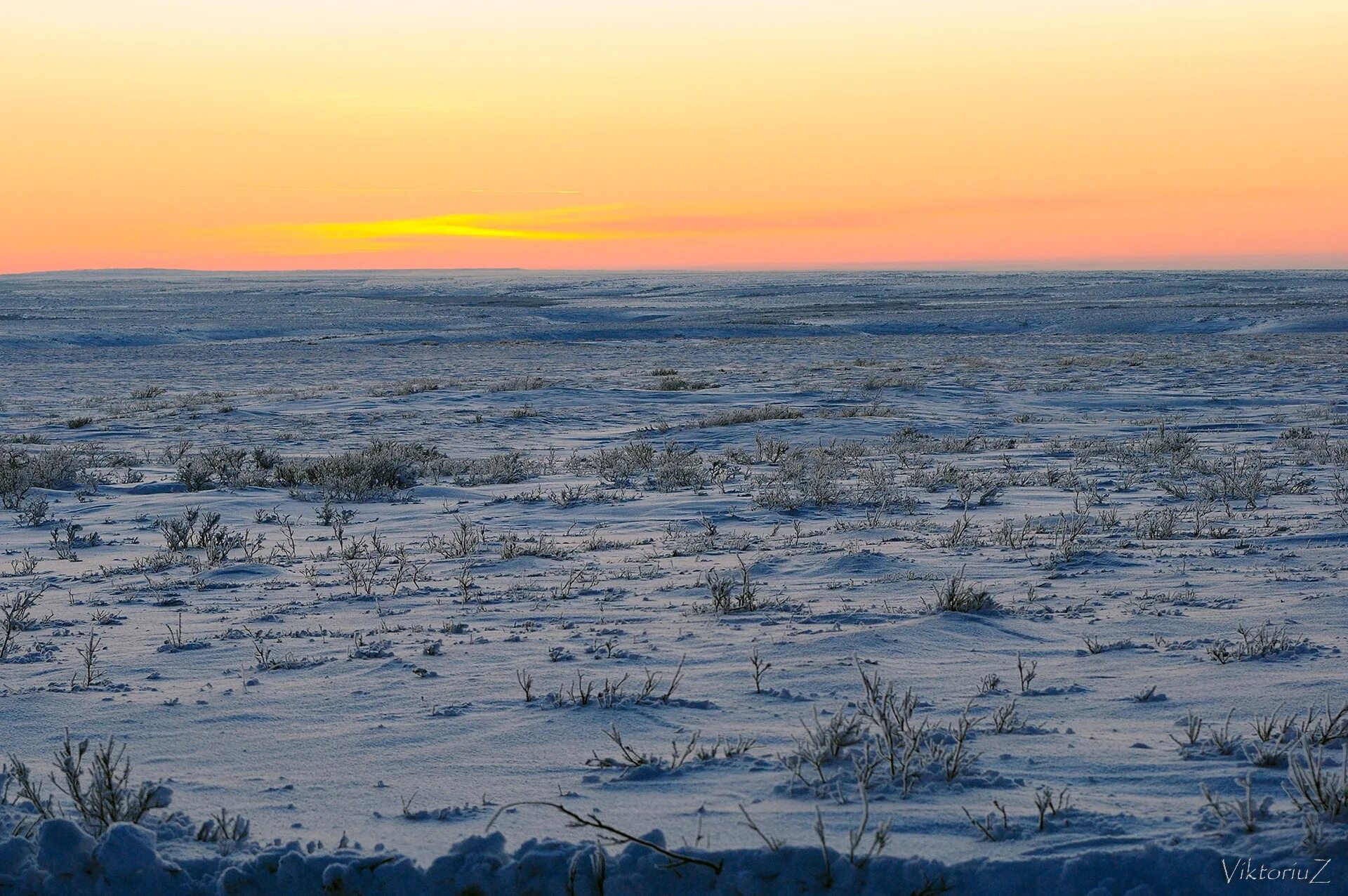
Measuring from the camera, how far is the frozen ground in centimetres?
290

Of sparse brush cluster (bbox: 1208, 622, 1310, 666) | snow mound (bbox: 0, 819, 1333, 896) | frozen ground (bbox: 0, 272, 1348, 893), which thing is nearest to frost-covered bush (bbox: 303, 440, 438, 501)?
frozen ground (bbox: 0, 272, 1348, 893)

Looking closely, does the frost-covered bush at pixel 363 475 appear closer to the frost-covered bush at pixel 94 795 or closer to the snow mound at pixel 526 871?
the frost-covered bush at pixel 94 795

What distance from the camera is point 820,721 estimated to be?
147 inches

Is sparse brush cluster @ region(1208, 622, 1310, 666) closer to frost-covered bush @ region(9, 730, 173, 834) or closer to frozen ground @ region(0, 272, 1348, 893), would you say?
frozen ground @ region(0, 272, 1348, 893)

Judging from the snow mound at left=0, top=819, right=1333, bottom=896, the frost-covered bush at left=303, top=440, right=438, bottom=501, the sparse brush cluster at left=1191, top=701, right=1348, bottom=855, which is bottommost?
the frost-covered bush at left=303, top=440, right=438, bottom=501

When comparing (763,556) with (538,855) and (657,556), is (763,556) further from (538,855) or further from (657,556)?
(538,855)

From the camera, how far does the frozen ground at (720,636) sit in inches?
114

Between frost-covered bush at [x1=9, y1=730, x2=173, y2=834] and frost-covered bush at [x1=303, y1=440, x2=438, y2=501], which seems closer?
frost-covered bush at [x1=9, y1=730, x2=173, y2=834]

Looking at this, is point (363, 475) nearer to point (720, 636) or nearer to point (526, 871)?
point (720, 636)

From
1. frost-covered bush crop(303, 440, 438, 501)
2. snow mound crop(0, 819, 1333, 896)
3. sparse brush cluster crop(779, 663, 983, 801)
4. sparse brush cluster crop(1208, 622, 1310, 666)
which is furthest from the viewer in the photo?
frost-covered bush crop(303, 440, 438, 501)

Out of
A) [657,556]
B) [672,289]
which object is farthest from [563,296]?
[657,556]

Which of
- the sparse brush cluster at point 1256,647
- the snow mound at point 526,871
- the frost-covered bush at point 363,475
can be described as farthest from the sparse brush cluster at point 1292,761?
the frost-covered bush at point 363,475

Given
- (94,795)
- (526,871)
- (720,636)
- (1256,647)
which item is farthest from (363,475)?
(526,871)

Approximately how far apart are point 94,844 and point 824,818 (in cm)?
176
